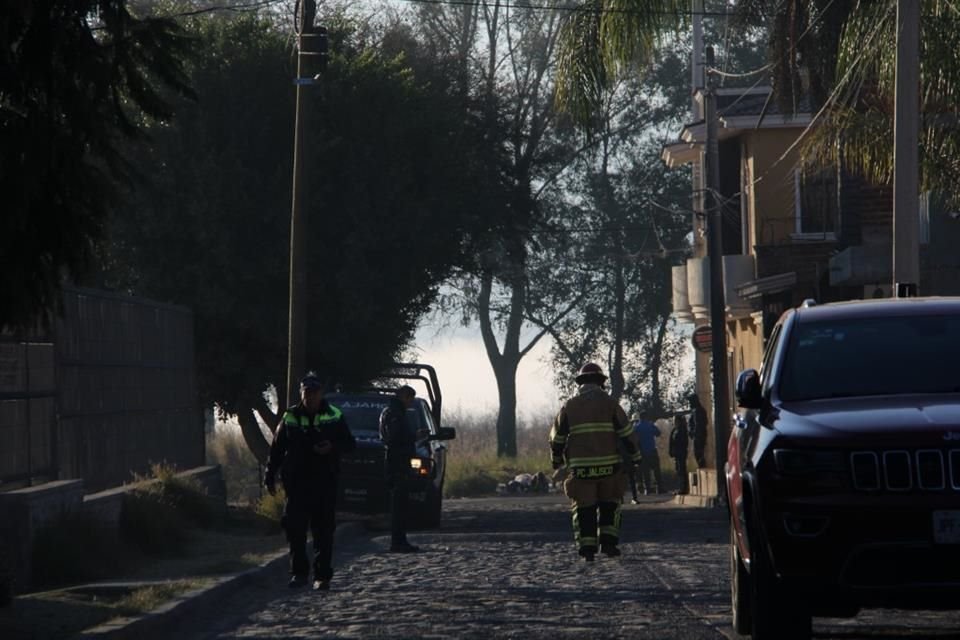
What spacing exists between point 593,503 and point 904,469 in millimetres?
8627

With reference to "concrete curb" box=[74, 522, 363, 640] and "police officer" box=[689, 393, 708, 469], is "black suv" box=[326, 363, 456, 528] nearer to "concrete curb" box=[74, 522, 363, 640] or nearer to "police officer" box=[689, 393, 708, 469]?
"concrete curb" box=[74, 522, 363, 640]

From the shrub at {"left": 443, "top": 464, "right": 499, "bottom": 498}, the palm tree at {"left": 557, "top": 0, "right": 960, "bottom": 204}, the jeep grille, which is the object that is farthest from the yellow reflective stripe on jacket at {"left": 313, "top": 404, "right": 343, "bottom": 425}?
the shrub at {"left": 443, "top": 464, "right": 499, "bottom": 498}

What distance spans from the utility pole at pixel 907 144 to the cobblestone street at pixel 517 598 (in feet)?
12.3

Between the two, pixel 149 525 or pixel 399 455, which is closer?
pixel 149 525

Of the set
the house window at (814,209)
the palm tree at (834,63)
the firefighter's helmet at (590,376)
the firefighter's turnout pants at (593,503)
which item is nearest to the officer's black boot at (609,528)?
the firefighter's turnout pants at (593,503)

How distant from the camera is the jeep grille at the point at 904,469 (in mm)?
8906

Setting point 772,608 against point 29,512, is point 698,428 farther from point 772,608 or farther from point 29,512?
point 772,608

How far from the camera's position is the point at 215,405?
35125 mm

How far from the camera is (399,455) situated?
21.0m

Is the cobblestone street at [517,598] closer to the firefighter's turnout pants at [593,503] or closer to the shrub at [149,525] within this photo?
the firefighter's turnout pants at [593,503]

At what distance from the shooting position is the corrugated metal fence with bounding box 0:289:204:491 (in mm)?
17578

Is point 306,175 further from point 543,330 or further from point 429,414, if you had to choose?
point 543,330

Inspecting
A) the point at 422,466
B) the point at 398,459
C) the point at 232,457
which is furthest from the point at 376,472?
the point at 232,457

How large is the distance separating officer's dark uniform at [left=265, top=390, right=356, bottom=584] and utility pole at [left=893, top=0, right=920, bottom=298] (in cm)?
684
